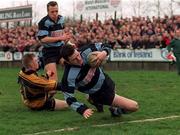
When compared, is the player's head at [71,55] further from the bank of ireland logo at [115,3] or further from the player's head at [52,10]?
the bank of ireland logo at [115,3]

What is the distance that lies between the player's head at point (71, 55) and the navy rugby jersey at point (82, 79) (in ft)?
0.57

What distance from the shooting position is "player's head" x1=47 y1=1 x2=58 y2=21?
10062 mm

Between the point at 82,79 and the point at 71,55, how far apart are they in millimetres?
612

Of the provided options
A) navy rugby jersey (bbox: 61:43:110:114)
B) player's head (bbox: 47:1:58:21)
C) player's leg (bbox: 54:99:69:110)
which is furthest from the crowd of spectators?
navy rugby jersey (bbox: 61:43:110:114)

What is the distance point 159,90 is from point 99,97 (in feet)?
18.0

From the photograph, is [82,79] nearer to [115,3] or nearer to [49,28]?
[49,28]

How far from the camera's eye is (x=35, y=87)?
9039mm

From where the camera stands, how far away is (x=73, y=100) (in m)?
7.26

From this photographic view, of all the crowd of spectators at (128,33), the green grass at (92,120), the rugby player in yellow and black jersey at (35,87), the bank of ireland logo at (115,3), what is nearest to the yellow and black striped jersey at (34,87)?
the rugby player in yellow and black jersey at (35,87)

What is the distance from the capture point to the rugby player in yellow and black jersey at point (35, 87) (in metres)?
8.91

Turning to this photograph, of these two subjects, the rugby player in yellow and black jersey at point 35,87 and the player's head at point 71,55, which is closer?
the player's head at point 71,55

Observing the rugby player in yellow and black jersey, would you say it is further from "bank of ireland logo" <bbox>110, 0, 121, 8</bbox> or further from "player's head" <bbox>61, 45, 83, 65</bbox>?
"bank of ireland logo" <bbox>110, 0, 121, 8</bbox>

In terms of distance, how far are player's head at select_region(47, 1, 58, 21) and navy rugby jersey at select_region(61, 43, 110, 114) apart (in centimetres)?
275

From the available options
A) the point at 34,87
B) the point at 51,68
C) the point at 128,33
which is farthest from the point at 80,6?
the point at 34,87
